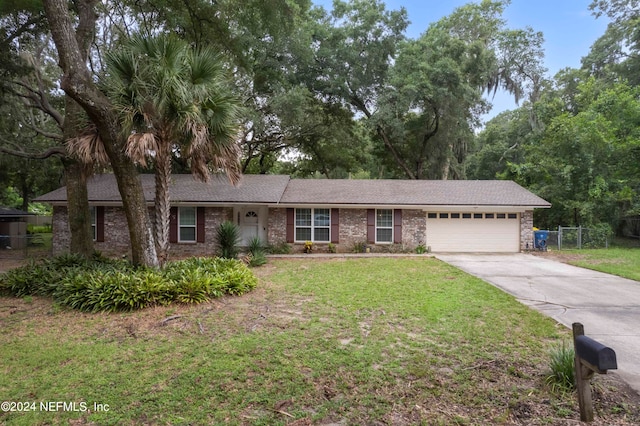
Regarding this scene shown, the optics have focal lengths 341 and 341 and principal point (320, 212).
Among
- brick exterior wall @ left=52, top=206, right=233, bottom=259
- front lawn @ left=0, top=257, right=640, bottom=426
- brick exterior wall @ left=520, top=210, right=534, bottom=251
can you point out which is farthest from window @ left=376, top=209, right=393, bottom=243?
front lawn @ left=0, top=257, right=640, bottom=426

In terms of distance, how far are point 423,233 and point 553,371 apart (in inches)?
448

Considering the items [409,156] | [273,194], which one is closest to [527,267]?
[273,194]

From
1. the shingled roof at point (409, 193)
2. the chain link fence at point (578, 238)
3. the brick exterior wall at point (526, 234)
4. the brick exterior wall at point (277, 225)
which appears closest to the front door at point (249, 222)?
the brick exterior wall at point (277, 225)

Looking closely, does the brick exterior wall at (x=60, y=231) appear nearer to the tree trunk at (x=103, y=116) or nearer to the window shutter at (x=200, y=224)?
the window shutter at (x=200, y=224)

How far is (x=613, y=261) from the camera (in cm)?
1212

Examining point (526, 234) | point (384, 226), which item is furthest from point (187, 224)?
point (526, 234)

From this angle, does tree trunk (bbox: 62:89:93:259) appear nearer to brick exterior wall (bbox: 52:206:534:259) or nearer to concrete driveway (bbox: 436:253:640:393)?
brick exterior wall (bbox: 52:206:534:259)

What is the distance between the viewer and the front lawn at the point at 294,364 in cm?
325

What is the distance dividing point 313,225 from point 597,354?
12.4 m

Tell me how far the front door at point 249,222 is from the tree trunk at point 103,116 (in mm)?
7323

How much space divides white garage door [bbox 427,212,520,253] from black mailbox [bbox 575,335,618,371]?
40.4 feet

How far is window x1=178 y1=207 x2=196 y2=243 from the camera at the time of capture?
566 inches

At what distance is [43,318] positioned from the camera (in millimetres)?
6098

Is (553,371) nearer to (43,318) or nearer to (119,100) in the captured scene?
(43,318)
